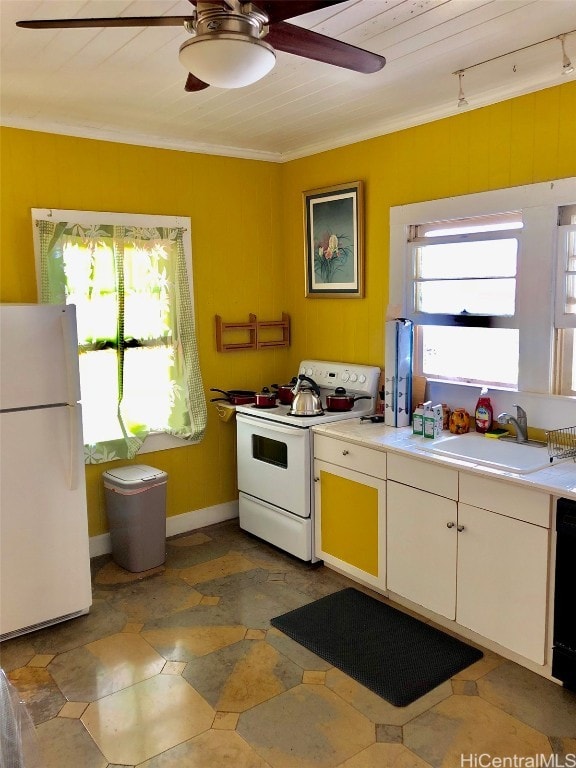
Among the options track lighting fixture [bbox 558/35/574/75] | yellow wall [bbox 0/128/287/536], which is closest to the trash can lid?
yellow wall [bbox 0/128/287/536]

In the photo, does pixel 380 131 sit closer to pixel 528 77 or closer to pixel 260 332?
pixel 528 77

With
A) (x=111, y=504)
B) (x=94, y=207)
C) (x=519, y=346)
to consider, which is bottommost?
(x=111, y=504)

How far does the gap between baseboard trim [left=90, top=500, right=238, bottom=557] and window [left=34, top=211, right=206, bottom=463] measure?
1.70ft

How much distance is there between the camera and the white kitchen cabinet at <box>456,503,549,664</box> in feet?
8.00

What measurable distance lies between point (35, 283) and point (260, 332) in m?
1.51

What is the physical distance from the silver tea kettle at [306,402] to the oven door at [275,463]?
150 millimetres

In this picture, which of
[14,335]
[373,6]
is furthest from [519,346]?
[14,335]

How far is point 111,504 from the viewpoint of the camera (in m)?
3.62

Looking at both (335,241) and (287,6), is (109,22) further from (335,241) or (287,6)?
(335,241)

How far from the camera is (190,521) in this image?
4.16 m

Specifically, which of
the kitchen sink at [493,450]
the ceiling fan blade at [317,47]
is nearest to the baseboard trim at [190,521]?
the kitchen sink at [493,450]

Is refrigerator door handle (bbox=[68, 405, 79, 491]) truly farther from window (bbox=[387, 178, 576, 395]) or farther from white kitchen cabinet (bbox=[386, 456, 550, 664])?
window (bbox=[387, 178, 576, 395])

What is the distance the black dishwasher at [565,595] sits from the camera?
7.57 feet

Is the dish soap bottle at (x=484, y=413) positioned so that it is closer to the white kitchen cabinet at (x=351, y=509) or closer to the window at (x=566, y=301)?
the window at (x=566, y=301)
